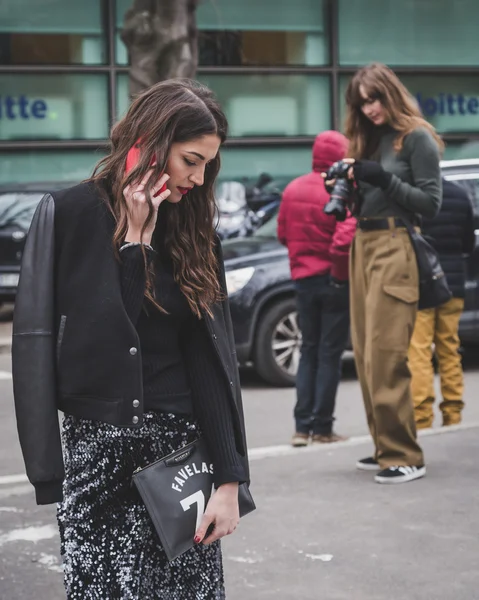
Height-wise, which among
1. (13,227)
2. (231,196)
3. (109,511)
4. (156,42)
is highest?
(156,42)

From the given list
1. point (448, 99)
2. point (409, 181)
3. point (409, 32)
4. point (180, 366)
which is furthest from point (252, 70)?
point (180, 366)

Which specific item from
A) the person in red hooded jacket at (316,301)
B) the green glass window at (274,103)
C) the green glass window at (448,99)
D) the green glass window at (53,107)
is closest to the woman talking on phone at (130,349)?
the person in red hooded jacket at (316,301)

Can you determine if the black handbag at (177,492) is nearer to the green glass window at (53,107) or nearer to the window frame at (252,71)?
the window frame at (252,71)

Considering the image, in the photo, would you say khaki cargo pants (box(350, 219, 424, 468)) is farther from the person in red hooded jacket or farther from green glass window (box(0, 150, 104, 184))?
green glass window (box(0, 150, 104, 184))

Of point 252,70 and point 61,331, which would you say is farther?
point 252,70

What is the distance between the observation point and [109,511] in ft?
9.98

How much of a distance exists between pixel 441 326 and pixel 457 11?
522 inches

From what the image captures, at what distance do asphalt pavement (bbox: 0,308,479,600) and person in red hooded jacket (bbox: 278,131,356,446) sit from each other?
0.54 meters

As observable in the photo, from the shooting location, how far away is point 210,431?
10.2 ft

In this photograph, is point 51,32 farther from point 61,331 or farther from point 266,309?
point 61,331

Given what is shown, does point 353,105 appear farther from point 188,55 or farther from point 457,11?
point 457,11

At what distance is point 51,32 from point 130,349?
16301mm

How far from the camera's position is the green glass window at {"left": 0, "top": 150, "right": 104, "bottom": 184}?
18172mm

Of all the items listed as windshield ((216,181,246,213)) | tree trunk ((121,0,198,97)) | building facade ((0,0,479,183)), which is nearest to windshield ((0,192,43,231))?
tree trunk ((121,0,198,97))
